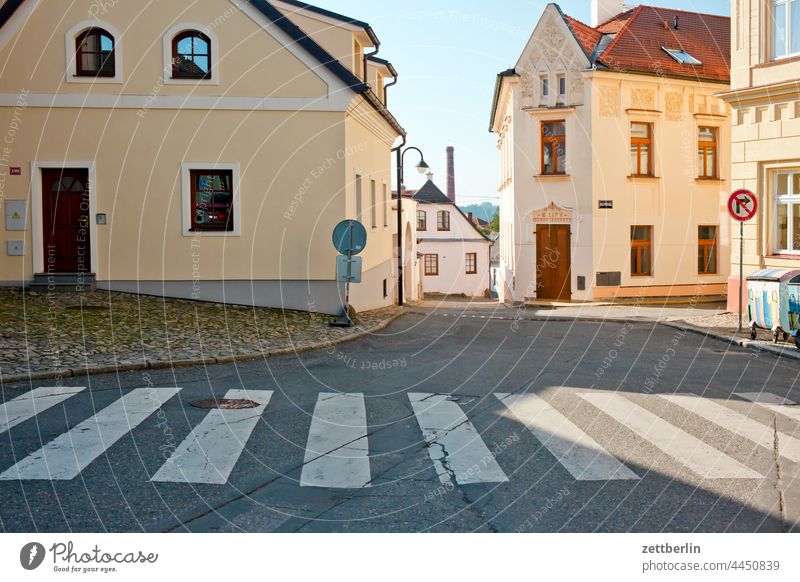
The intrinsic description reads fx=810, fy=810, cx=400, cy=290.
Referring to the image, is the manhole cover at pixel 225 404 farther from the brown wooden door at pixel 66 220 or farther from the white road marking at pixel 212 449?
the brown wooden door at pixel 66 220

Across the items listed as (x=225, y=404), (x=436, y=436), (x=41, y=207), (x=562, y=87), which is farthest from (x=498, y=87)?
(x=436, y=436)

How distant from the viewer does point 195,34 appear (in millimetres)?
18672

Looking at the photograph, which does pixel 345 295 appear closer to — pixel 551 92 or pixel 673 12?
pixel 551 92

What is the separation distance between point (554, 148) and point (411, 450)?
24.0m

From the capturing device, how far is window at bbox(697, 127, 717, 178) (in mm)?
29906

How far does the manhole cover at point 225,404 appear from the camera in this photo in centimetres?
905

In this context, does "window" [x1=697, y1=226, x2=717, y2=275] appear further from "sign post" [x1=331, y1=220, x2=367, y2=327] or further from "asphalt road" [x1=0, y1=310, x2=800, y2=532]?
"asphalt road" [x1=0, y1=310, x2=800, y2=532]

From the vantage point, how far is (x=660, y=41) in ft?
101

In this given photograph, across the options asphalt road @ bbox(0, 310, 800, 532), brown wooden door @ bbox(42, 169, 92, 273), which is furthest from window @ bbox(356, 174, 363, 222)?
asphalt road @ bbox(0, 310, 800, 532)

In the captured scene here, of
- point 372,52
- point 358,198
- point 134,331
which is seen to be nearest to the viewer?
point 134,331

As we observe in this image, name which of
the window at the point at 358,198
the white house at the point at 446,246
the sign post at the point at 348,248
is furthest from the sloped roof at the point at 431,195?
the sign post at the point at 348,248

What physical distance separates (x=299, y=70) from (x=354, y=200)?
140 inches

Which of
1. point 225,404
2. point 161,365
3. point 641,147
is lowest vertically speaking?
point 225,404

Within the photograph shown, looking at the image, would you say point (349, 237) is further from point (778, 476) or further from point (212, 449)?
point (778, 476)
